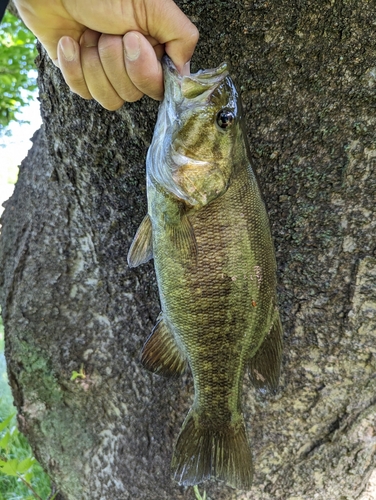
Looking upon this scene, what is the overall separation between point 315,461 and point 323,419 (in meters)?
0.19

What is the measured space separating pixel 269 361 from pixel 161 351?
363 millimetres

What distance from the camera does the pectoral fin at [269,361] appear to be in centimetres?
137

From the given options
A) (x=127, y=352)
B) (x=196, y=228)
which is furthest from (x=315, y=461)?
(x=196, y=228)

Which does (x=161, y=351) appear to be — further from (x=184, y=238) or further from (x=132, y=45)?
(x=132, y=45)

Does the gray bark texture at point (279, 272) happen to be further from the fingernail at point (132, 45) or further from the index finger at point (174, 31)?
the fingernail at point (132, 45)

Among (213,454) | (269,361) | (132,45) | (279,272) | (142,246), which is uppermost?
(132,45)

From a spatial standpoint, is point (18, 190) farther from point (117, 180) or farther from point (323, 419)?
point (323, 419)

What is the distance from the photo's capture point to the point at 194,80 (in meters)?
1.24

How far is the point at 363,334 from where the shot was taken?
162 centimetres

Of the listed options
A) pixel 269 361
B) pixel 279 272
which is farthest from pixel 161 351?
pixel 279 272

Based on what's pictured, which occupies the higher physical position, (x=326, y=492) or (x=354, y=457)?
(x=354, y=457)

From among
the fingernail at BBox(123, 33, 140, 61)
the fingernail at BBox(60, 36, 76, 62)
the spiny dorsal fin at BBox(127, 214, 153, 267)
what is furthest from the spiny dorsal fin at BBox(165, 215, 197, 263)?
the fingernail at BBox(60, 36, 76, 62)

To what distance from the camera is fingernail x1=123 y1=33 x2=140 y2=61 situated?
120 cm

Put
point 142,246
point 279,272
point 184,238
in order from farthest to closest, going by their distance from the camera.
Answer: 1. point 279,272
2. point 142,246
3. point 184,238
